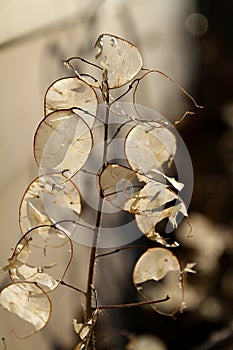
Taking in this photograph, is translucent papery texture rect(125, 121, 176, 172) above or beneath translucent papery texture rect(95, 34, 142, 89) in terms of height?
beneath

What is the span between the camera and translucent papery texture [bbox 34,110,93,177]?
0.50 m

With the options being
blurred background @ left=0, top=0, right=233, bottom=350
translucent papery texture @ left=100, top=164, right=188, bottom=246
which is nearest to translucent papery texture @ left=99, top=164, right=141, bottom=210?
translucent papery texture @ left=100, top=164, right=188, bottom=246

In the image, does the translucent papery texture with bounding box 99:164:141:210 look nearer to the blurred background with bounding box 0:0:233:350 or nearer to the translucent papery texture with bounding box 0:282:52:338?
the translucent papery texture with bounding box 0:282:52:338

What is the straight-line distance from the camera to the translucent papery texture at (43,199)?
0.54m

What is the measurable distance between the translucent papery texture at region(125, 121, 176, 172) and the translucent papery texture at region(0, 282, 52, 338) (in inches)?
5.7

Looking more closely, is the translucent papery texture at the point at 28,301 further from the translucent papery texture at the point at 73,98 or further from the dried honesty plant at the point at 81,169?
the translucent papery texture at the point at 73,98

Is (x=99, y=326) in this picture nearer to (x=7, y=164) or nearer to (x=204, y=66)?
(x=7, y=164)

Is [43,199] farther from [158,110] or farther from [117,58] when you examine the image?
[158,110]

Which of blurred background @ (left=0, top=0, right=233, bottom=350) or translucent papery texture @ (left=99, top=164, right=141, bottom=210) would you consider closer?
translucent papery texture @ (left=99, top=164, right=141, bottom=210)

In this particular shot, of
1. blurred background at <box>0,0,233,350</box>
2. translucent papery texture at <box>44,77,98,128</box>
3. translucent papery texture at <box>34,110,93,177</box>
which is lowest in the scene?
blurred background at <box>0,0,233,350</box>

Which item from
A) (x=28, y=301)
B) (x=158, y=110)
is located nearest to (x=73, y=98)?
(x=28, y=301)

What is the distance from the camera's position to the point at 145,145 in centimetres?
56

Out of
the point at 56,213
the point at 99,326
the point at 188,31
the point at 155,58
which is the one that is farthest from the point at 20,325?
the point at 188,31

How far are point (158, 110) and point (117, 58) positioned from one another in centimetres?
105
